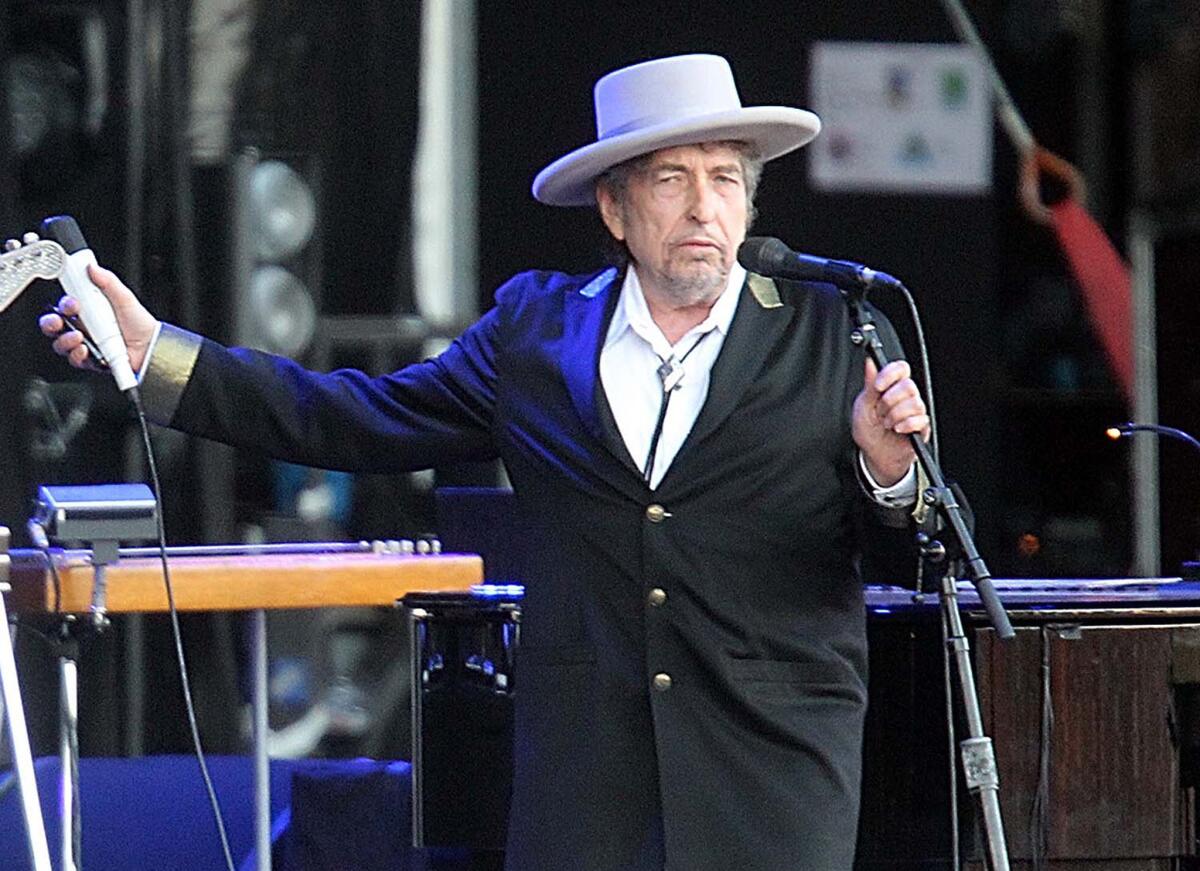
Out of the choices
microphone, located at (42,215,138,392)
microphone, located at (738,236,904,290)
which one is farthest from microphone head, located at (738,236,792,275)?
microphone, located at (42,215,138,392)

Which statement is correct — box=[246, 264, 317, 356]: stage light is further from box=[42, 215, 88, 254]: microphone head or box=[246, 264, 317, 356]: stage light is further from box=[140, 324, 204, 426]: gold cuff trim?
box=[42, 215, 88, 254]: microphone head

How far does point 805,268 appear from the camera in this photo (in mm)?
3926

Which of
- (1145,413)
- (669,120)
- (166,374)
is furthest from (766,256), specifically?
(1145,413)

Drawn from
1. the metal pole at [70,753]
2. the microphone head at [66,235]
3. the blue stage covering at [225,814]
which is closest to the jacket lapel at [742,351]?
the microphone head at [66,235]

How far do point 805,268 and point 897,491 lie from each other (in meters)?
0.38

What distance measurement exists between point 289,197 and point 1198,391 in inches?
102

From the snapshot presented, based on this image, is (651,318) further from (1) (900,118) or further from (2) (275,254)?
(1) (900,118)

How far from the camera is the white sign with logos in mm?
7047

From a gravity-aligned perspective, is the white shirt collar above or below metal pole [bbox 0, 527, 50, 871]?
above

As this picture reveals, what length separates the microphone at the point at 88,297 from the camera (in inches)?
167

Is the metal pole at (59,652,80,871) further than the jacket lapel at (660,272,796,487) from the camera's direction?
Yes

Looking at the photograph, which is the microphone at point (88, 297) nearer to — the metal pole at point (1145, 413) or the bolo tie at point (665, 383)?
the bolo tie at point (665, 383)

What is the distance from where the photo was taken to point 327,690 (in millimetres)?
6578

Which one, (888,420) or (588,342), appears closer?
(888,420)
